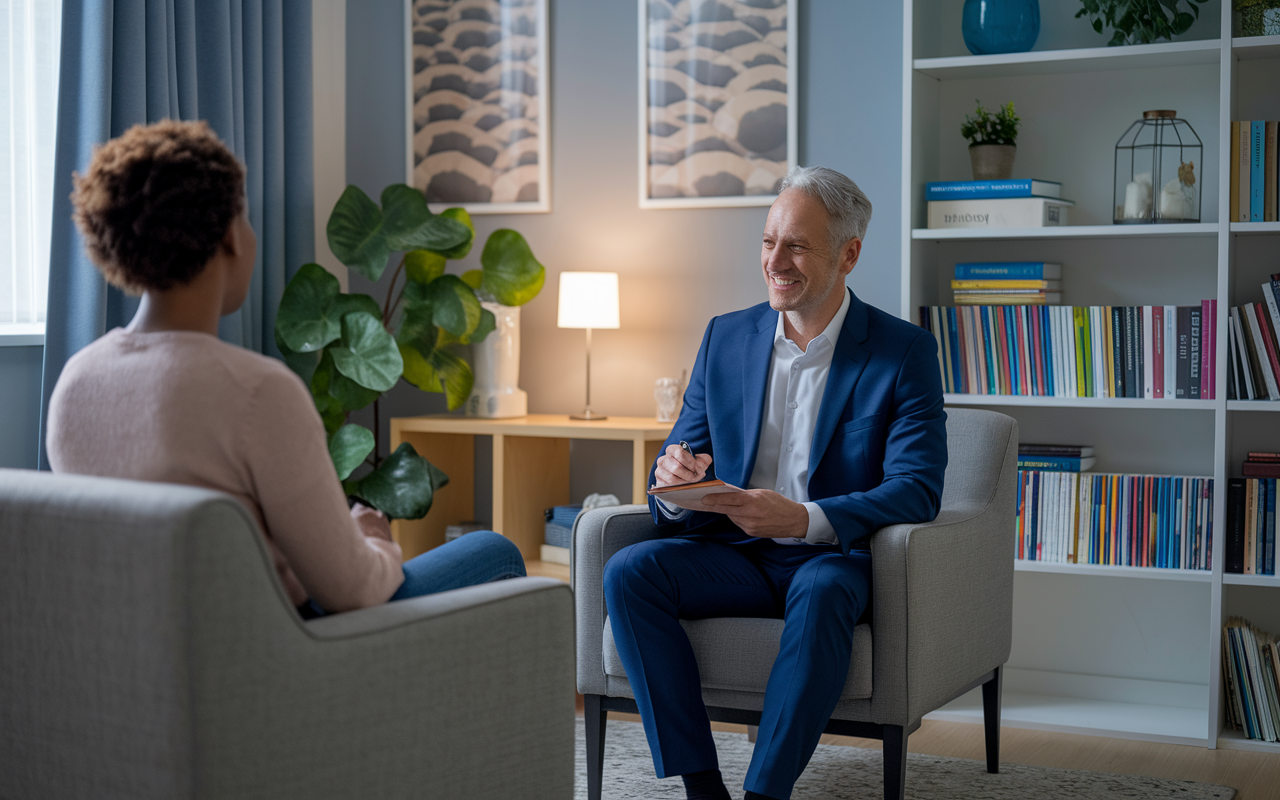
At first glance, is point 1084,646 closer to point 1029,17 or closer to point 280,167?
point 1029,17

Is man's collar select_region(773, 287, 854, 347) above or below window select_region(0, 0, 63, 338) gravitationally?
below

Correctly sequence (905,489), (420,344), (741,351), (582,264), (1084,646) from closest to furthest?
(905,489) < (741,351) < (1084,646) < (420,344) < (582,264)

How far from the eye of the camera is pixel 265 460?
3.90ft

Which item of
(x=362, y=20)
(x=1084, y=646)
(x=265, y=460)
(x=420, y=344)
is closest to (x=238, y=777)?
(x=265, y=460)

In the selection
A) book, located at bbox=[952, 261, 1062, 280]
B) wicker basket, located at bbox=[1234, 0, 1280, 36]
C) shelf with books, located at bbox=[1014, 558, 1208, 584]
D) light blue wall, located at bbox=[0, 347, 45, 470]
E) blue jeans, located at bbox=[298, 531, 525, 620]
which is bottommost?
shelf with books, located at bbox=[1014, 558, 1208, 584]

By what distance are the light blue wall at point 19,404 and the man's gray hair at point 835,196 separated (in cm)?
183

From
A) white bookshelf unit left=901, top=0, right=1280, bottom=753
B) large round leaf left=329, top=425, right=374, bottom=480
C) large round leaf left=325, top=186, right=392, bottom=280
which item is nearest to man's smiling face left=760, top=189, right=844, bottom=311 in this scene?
white bookshelf unit left=901, top=0, right=1280, bottom=753

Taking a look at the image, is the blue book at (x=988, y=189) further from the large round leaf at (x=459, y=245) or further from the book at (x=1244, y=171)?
the large round leaf at (x=459, y=245)

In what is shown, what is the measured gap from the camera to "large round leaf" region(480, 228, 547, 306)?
3400 mm

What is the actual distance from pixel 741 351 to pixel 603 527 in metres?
0.46

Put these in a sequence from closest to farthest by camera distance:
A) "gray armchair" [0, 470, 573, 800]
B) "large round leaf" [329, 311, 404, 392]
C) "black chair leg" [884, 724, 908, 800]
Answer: "gray armchair" [0, 470, 573, 800]
"black chair leg" [884, 724, 908, 800]
"large round leaf" [329, 311, 404, 392]

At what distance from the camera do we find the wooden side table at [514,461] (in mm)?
3219

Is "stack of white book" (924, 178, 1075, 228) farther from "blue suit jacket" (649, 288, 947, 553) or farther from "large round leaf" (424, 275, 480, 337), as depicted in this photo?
"large round leaf" (424, 275, 480, 337)

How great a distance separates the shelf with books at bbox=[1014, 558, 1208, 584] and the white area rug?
20.1 inches
